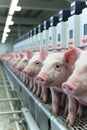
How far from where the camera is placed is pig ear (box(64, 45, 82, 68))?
190 cm

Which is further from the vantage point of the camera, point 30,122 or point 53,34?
point 53,34

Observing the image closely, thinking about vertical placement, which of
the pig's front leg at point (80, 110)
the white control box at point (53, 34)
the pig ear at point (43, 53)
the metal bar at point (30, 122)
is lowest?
the metal bar at point (30, 122)

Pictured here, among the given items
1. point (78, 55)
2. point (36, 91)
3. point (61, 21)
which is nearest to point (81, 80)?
point (78, 55)

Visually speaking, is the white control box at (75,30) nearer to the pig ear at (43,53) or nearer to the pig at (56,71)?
the pig ear at (43,53)

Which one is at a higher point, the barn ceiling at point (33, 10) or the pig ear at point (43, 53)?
the barn ceiling at point (33, 10)

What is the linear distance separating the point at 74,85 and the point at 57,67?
49 centimetres

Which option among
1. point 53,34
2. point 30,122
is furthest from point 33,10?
point 30,122

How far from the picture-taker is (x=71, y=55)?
1.99 m

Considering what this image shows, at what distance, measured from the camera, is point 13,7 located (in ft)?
30.7

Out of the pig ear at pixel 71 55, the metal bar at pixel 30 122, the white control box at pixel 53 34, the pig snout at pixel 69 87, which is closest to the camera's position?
the pig snout at pixel 69 87

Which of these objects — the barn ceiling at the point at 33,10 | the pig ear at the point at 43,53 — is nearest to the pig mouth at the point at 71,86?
the pig ear at the point at 43,53

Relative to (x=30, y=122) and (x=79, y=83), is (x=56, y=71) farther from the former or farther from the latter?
(x=30, y=122)

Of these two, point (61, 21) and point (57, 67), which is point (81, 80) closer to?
point (57, 67)

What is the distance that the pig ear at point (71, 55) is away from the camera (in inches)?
74.6
